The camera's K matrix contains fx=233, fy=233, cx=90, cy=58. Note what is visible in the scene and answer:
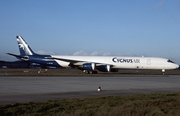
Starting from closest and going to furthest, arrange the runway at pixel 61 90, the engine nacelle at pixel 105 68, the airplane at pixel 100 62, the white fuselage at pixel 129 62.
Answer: the runway at pixel 61 90, the engine nacelle at pixel 105 68, the airplane at pixel 100 62, the white fuselage at pixel 129 62

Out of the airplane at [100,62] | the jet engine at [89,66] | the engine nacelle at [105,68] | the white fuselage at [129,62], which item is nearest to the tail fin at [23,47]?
the airplane at [100,62]

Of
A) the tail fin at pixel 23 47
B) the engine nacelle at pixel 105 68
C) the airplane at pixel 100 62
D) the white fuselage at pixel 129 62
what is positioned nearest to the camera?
the engine nacelle at pixel 105 68

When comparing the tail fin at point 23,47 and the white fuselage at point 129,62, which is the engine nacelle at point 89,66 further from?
the tail fin at point 23,47

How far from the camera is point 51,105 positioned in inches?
402

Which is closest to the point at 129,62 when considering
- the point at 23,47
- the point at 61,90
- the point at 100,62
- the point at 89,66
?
the point at 100,62

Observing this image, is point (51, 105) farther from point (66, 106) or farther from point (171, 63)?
point (171, 63)

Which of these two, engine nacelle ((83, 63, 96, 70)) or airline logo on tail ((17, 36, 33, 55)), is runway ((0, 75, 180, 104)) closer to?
engine nacelle ((83, 63, 96, 70))

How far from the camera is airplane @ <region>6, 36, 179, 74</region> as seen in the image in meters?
49.5

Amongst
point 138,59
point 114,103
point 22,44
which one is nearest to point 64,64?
point 22,44

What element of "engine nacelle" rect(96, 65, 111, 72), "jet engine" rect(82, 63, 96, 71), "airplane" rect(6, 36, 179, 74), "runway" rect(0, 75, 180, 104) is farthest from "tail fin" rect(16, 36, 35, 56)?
"runway" rect(0, 75, 180, 104)

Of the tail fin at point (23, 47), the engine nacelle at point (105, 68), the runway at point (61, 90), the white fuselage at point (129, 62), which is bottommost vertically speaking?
the runway at point (61, 90)

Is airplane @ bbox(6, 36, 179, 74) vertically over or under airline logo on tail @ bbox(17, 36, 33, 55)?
under

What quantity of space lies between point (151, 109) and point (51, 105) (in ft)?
14.0

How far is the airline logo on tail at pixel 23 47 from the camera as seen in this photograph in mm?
53013
